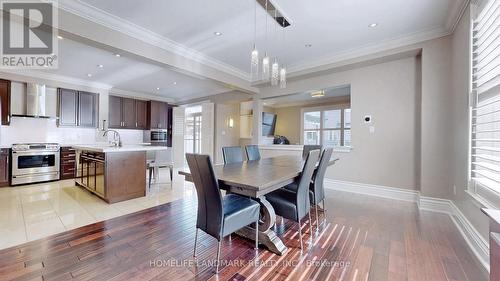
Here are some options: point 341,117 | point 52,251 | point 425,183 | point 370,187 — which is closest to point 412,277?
point 425,183

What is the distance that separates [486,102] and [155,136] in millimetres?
7384

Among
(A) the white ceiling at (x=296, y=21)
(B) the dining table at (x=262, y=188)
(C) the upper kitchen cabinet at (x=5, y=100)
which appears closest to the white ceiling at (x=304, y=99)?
(A) the white ceiling at (x=296, y=21)

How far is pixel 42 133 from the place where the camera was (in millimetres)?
5027

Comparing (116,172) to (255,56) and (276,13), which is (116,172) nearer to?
(255,56)

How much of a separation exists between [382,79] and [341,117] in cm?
290

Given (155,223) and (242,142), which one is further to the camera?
(242,142)

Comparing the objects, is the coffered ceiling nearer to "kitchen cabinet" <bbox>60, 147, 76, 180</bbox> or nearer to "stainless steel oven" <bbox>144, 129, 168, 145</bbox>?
"kitchen cabinet" <bbox>60, 147, 76, 180</bbox>

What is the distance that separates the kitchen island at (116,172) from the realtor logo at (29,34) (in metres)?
1.71

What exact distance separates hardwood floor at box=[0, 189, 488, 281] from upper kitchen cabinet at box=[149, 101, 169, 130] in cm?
488

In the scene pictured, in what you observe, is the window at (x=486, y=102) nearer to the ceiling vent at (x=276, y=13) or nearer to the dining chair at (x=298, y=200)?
the dining chair at (x=298, y=200)

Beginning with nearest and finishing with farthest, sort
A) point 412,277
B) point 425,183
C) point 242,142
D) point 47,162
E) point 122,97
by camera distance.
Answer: point 412,277 < point 425,183 < point 47,162 < point 122,97 < point 242,142

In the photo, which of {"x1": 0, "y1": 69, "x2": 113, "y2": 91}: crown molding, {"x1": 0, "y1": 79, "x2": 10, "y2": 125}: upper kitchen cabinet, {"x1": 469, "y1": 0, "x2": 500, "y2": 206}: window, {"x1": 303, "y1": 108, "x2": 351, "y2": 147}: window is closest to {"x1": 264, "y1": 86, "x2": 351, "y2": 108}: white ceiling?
{"x1": 303, "y1": 108, "x2": 351, "y2": 147}: window

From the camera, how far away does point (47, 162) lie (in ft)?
15.6

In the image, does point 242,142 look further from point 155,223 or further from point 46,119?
point 46,119
